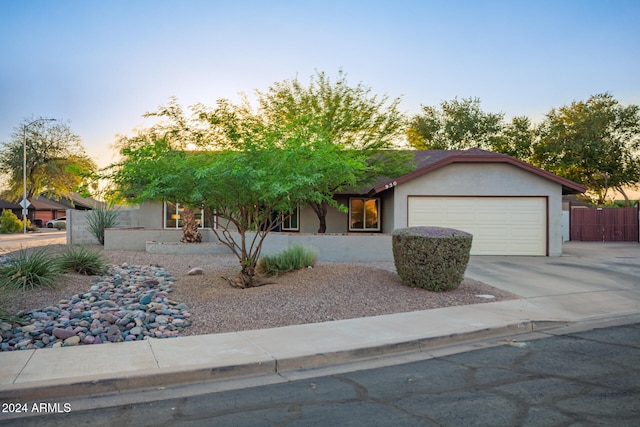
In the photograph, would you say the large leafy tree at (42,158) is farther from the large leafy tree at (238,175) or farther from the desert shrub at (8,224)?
the large leafy tree at (238,175)

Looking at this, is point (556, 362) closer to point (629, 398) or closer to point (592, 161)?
point (629, 398)

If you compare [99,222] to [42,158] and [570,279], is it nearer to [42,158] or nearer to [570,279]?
[570,279]

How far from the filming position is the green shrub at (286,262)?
1202 cm

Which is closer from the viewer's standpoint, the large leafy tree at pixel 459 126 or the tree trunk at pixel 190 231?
the tree trunk at pixel 190 231

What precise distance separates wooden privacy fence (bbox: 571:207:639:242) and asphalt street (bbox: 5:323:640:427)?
86.6 ft

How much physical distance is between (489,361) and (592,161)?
130 feet

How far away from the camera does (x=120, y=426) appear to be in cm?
431

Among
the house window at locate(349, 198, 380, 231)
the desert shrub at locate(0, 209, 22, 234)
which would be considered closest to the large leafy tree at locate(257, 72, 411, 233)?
the house window at locate(349, 198, 380, 231)

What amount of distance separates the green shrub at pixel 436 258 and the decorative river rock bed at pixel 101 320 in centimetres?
482

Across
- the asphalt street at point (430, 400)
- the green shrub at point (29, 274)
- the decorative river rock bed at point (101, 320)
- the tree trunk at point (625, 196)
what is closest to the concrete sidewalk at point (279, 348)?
the asphalt street at point (430, 400)

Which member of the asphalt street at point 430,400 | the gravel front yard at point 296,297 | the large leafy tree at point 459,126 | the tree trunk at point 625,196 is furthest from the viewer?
the large leafy tree at point 459,126

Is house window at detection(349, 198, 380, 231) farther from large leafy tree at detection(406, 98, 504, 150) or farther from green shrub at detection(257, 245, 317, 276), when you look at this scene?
large leafy tree at detection(406, 98, 504, 150)

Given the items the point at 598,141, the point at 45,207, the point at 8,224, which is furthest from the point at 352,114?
the point at 45,207

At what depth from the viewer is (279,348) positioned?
652cm
